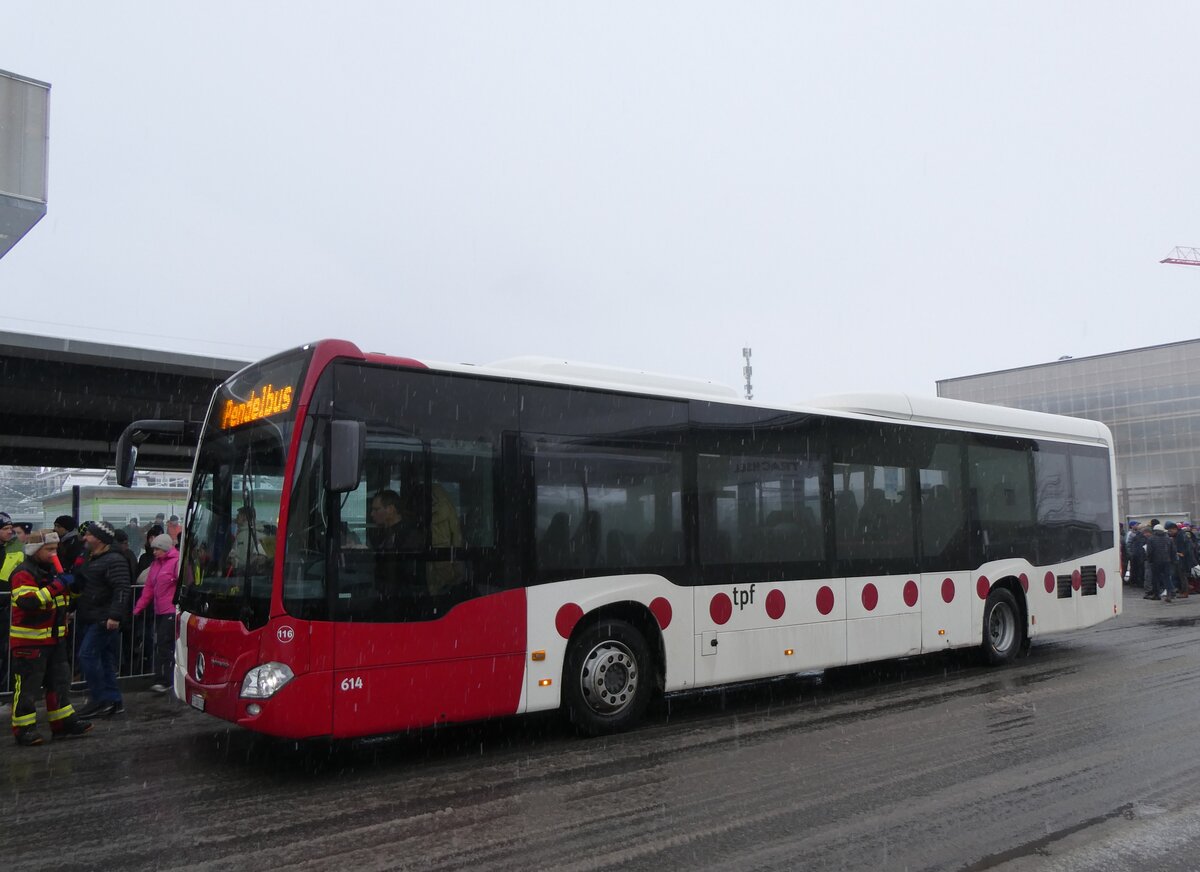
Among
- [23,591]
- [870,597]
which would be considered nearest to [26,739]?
[23,591]

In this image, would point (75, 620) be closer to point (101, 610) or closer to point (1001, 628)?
point (101, 610)

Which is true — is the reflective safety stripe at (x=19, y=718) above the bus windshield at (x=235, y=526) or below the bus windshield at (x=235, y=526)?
below

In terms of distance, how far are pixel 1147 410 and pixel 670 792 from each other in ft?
183

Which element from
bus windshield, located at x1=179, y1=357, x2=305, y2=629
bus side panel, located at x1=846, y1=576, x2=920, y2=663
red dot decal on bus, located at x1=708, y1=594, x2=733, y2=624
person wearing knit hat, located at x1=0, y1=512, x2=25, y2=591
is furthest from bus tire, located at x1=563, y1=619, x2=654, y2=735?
person wearing knit hat, located at x1=0, y1=512, x2=25, y2=591

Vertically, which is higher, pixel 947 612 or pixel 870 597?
pixel 870 597

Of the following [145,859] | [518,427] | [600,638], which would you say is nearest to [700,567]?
[600,638]

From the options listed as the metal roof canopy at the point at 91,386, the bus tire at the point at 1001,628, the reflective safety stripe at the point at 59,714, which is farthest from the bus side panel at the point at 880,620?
the metal roof canopy at the point at 91,386

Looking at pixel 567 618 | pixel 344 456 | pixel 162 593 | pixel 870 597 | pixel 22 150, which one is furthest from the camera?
pixel 22 150

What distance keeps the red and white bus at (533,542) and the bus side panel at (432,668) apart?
0.02 metres

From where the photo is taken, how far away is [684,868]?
4617 millimetres

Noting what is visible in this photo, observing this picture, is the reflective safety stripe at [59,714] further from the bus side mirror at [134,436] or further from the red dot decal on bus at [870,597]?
the red dot decal on bus at [870,597]

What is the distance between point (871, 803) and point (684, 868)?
1614 millimetres

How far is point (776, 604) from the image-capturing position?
898cm

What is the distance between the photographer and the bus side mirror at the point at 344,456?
20.2ft
